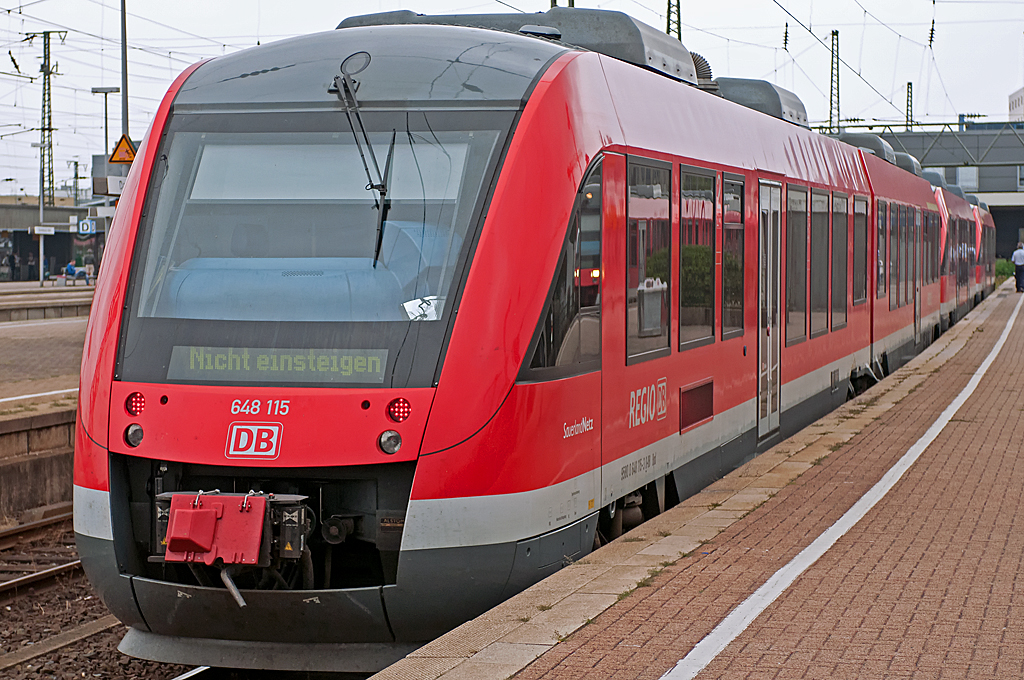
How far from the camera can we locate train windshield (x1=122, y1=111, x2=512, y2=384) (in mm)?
5816

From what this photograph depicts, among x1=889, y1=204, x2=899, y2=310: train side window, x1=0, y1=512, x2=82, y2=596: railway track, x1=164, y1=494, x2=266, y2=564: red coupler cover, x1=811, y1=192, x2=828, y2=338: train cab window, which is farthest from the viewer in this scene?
x1=889, y1=204, x2=899, y2=310: train side window

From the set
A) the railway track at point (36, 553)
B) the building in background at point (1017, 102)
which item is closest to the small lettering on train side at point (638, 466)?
the railway track at point (36, 553)

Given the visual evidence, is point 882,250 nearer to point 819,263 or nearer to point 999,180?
point 819,263

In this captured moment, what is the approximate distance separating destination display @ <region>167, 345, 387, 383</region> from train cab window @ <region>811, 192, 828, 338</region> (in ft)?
23.2

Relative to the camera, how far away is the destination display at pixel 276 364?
5707 mm

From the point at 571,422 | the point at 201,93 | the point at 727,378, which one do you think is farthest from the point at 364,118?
the point at 727,378

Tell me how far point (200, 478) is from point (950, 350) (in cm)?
1811

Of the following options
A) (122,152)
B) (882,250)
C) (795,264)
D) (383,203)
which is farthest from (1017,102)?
(383,203)

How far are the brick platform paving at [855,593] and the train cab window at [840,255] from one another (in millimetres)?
3509

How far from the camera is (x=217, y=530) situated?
5.48 m

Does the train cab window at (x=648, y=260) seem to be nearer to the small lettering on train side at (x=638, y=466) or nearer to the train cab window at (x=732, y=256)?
the small lettering on train side at (x=638, y=466)

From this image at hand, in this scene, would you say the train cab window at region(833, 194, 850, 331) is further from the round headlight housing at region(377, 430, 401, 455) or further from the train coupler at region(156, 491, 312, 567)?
the train coupler at region(156, 491, 312, 567)

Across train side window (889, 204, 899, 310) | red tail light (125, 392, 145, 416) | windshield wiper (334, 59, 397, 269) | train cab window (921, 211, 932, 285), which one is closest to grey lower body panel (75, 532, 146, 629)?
red tail light (125, 392, 145, 416)

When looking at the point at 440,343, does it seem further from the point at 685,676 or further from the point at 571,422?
the point at 685,676
